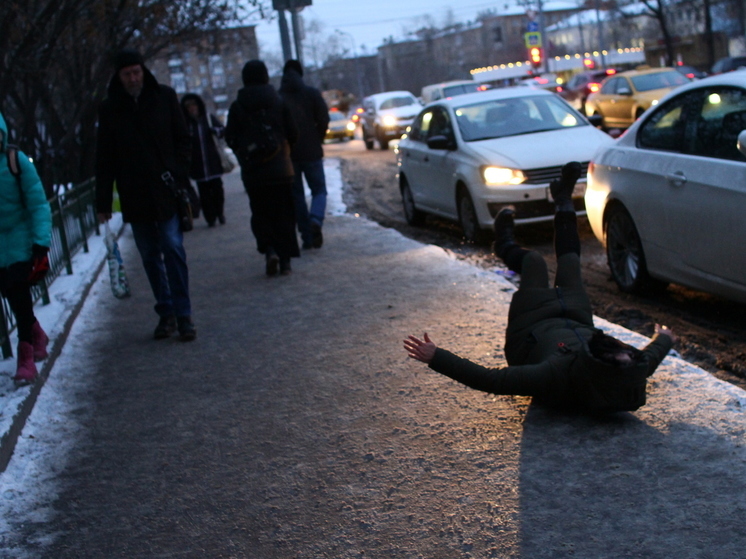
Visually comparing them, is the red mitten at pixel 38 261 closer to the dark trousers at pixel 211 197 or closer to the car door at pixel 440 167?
the car door at pixel 440 167

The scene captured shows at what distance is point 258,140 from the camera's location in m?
8.34

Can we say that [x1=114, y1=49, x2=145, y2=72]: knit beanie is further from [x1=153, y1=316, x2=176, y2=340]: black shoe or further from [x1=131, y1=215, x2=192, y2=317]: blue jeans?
[x1=153, y1=316, x2=176, y2=340]: black shoe

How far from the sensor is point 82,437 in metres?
4.86

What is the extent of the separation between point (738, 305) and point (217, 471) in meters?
4.23

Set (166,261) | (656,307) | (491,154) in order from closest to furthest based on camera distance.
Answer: (166,261) < (656,307) < (491,154)

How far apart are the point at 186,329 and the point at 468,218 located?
4443mm

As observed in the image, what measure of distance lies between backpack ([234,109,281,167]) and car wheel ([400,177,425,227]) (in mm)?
4032

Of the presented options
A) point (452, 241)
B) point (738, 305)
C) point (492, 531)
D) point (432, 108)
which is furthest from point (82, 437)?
point (432, 108)

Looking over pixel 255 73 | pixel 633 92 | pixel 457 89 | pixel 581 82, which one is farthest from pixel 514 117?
pixel 581 82

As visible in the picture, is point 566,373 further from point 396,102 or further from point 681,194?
point 396,102

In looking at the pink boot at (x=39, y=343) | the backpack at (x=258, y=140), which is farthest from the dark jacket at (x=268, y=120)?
the pink boot at (x=39, y=343)

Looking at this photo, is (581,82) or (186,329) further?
(581,82)

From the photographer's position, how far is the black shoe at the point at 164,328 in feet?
22.6

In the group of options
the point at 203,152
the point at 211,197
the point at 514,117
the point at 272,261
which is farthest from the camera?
the point at 211,197
